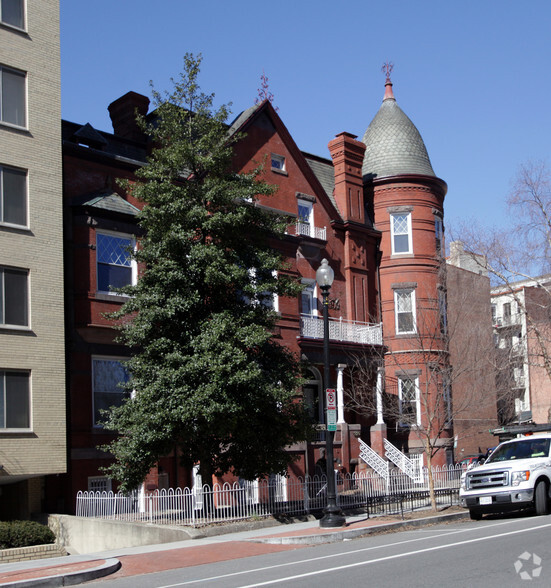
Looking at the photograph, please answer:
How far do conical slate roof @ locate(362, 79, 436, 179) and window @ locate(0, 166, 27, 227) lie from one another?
17.5 meters

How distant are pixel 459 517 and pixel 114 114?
18906 millimetres

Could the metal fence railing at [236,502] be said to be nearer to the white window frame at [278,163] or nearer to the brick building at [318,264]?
the brick building at [318,264]

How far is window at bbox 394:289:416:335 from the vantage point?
107ft

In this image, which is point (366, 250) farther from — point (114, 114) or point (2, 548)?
point (2, 548)

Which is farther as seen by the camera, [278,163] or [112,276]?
[278,163]

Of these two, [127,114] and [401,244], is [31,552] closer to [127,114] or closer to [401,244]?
[127,114]

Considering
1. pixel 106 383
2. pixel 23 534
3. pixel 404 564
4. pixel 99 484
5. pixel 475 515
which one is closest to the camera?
pixel 404 564

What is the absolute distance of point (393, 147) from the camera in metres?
34.6

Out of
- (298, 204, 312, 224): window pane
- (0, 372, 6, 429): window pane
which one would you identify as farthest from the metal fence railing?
(298, 204, 312, 224): window pane

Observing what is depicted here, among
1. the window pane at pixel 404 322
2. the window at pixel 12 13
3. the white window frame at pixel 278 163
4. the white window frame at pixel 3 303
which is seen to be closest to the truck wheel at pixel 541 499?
the white window frame at pixel 3 303

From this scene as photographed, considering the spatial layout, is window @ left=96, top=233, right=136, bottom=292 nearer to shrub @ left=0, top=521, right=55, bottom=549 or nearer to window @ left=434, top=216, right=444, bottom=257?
shrub @ left=0, top=521, right=55, bottom=549

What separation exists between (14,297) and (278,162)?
13347mm

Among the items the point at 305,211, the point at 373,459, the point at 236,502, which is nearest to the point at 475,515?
the point at 236,502

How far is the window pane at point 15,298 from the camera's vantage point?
66.0 ft
